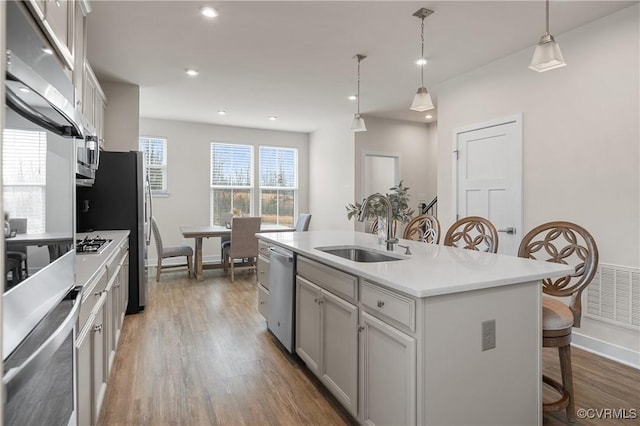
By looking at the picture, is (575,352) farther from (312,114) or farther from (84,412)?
(312,114)

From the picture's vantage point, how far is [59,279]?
1.13m

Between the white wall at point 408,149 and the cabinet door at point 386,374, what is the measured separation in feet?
15.5

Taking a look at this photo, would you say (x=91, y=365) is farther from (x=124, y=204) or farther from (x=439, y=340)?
(x=124, y=204)

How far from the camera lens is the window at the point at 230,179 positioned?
720cm

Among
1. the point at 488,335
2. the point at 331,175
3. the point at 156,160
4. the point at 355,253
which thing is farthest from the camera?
the point at 331,175

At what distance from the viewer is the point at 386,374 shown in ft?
5.34

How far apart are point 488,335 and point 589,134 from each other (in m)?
2.41

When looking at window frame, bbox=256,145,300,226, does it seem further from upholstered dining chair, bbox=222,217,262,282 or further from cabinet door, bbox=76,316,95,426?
cabinet door, bbox=76,316,95,426

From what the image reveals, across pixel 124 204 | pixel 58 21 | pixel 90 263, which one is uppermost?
pixel 58 21

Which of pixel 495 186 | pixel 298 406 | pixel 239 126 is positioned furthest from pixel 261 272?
pixel 239 126

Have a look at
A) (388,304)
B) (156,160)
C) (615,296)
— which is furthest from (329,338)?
(156,160)

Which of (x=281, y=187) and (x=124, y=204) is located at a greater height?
(x=281, y=187)

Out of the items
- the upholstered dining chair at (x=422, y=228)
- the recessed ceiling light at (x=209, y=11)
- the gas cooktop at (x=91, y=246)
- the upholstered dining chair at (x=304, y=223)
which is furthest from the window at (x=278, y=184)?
the gas cooktop at (x=91, y=246)

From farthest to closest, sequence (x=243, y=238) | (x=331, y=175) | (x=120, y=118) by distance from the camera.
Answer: (x=331, y=175), (x=243, y=238), (x=120, y=118)
